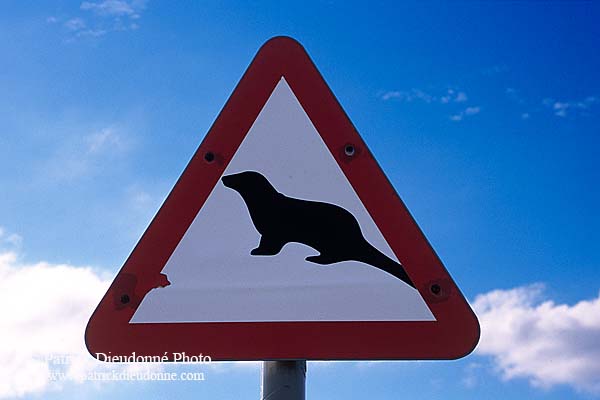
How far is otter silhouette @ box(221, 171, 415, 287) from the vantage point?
1316 millimetres

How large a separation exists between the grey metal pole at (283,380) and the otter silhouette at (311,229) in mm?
206

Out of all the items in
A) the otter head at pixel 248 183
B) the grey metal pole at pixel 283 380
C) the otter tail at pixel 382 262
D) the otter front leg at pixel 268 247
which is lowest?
the grey metal pole at pixel 283 380

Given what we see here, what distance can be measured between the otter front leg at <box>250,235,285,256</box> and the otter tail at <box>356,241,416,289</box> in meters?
0.16

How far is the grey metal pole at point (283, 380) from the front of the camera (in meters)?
1.20

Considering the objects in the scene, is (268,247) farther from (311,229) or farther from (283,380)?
(283,380)

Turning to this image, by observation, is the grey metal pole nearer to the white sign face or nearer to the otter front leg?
the white sign face

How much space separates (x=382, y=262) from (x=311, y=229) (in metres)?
0.15

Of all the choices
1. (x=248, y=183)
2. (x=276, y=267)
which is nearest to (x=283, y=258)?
(x=276, y=267)

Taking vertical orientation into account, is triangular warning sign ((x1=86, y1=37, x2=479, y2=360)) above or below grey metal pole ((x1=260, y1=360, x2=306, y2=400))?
above

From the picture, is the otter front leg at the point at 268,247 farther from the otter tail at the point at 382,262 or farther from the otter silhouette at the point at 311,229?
the otter tail at the point at 382,262

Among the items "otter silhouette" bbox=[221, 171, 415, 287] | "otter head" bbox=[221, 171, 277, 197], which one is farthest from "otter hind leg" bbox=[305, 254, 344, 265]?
"otter head" bbox=[221, 171, 277, 197]


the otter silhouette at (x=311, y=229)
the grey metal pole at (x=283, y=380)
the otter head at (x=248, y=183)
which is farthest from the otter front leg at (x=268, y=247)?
the grey metal pole at (x=283, y=380)

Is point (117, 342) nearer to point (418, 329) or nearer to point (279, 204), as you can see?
point (279, 204)

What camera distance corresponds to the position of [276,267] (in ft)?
4.30
